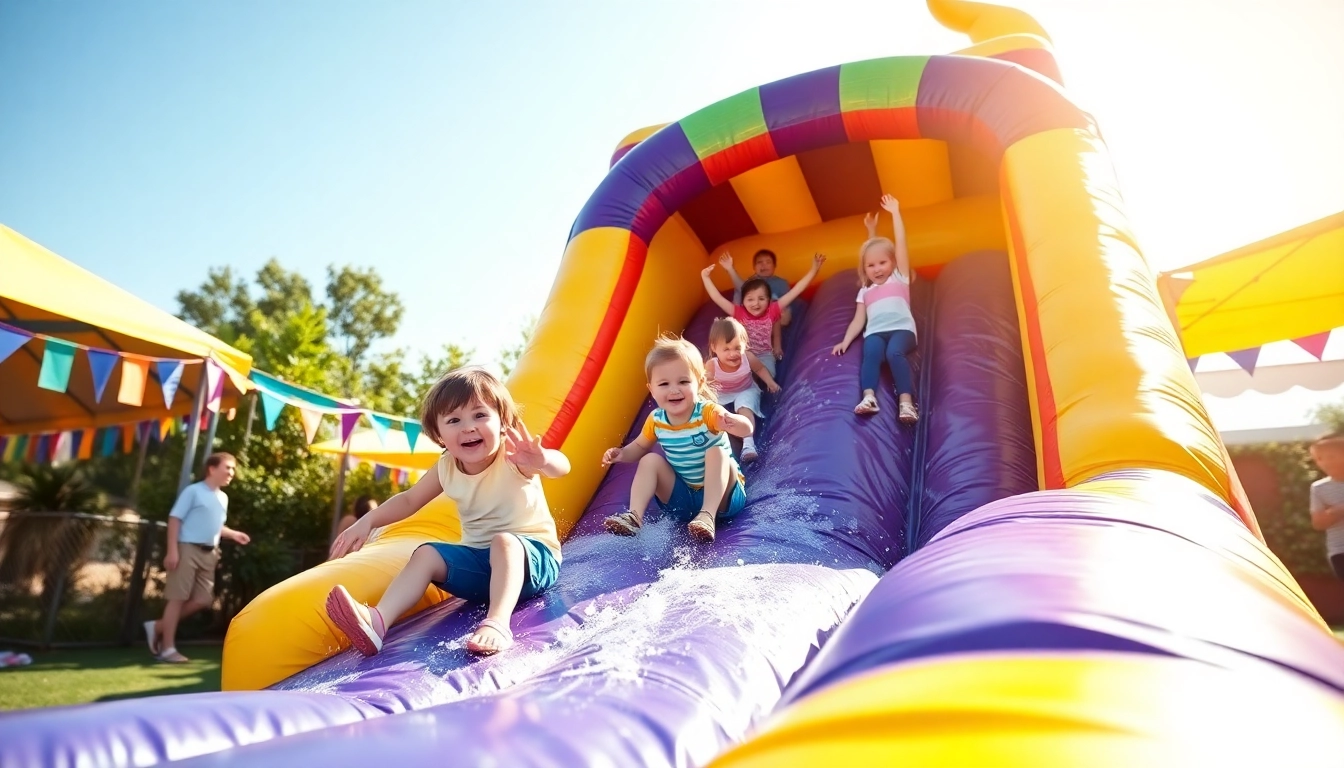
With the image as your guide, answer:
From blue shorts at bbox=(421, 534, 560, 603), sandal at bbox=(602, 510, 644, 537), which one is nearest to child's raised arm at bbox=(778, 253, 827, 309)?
sandal at bbox=(602, 510, 644, 537)

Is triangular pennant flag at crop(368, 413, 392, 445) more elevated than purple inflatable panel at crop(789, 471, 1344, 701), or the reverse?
triangular pennant flag at crop(368, 413, 392, 445)

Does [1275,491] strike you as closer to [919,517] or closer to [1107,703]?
[919,517]

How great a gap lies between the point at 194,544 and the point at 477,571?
12.1 feet

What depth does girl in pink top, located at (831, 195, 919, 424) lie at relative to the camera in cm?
338

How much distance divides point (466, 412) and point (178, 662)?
13.3 feet

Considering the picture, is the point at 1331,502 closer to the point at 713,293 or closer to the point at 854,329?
the point at 854,329

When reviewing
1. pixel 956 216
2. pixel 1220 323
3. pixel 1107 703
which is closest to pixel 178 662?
pixel 956 216

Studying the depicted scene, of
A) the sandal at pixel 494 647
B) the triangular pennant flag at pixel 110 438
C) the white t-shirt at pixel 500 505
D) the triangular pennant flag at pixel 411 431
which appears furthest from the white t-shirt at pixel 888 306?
the triangular pennant flag at pixel 110 438

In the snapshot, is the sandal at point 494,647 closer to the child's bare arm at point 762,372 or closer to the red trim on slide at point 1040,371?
the red trim on slide at point 1040,371

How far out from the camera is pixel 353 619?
1.81 metres

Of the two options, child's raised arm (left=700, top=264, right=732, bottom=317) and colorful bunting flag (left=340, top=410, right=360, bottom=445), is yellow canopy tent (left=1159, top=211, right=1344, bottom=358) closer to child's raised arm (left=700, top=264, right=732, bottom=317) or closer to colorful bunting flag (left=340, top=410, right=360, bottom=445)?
child's raised arm (left=700, top=264, right=732, bottom=317)

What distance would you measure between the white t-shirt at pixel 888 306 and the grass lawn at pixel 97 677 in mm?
3508

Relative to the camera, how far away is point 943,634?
76 centimetres

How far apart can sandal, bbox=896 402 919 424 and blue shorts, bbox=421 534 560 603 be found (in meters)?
1.70
